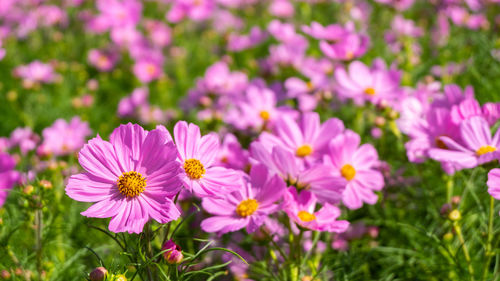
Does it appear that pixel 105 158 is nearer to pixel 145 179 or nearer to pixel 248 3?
pixel 145 179

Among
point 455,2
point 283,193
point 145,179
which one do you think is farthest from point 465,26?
point 145,179

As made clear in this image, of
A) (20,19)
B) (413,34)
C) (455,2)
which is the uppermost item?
(20,19)

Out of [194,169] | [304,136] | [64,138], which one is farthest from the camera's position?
[64,138]

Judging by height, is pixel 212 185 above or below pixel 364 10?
above

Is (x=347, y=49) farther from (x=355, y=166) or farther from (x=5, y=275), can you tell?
(x=5, y=275)

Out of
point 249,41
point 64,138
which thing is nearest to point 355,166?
point 64,138

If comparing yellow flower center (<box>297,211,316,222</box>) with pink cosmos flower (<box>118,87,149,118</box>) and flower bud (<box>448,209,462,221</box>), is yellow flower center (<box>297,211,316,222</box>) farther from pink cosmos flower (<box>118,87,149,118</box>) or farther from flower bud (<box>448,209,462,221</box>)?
pink cosmos flower (<box>118,87,149,118</box>)
